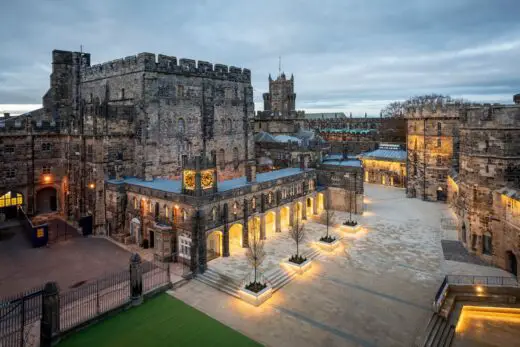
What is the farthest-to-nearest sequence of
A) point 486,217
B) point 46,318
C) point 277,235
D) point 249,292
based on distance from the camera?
point 277,235 → point 486,217 → point 249,292 → point 46,318

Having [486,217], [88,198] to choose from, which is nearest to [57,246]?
[88,198]

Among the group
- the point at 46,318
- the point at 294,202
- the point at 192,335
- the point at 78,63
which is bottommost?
the point at 192,335

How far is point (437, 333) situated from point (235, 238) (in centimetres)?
1683

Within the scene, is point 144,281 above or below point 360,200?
below

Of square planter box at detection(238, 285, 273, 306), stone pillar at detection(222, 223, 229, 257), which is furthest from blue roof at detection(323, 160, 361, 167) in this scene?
square planter box at detection(238, 285, 273, 306)

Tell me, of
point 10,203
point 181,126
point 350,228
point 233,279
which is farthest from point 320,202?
point 10,203

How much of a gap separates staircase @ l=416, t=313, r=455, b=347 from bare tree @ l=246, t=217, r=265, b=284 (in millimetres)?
9538

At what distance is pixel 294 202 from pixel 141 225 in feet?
47.9

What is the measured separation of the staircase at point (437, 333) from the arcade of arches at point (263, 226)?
36.6 feet

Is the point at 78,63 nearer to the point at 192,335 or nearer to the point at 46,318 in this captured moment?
the point at 46,318

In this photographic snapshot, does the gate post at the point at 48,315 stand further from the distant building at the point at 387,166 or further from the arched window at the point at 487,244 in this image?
the distant building at the point at 387,166

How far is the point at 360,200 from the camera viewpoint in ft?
127

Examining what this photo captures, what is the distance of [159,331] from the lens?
1747 centimetres

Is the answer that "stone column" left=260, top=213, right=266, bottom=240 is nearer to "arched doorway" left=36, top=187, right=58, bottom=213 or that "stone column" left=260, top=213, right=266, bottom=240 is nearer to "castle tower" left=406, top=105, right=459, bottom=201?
"arched doorway" left=36, top=187, right=58, bottom=213
